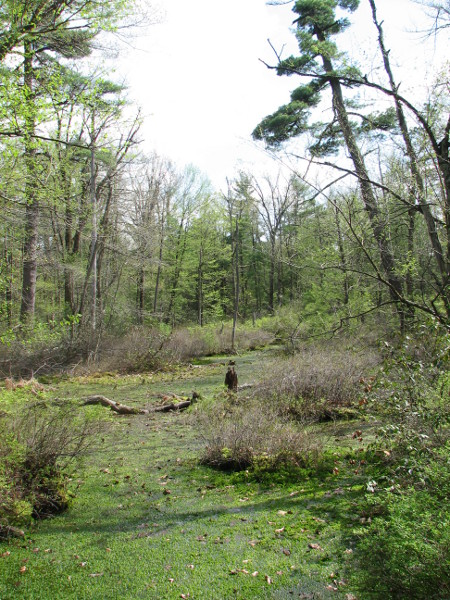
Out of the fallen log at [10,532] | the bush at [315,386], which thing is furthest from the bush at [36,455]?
the bush at [315,386]

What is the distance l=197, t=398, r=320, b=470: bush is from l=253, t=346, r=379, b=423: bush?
5.27 ft

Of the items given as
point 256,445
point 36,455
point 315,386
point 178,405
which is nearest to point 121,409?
point 178,405

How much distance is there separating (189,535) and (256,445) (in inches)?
73.5

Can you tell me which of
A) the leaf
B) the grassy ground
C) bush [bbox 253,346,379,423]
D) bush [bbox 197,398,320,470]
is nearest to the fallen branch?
bush [bbox 253,346,379,423]

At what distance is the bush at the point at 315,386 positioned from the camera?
7.75 m

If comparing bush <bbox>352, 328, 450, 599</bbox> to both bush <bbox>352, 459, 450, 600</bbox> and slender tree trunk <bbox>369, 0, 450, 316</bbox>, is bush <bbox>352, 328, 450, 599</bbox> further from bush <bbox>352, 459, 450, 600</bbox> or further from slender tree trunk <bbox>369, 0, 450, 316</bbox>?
slender tree trunk <bbox>369, 0, 450, 316</bbox>

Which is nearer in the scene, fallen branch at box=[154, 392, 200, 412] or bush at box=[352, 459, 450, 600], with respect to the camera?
bush at box=[352, 459, 450, 600]

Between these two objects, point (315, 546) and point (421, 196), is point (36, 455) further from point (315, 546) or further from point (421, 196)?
point (421, 196)

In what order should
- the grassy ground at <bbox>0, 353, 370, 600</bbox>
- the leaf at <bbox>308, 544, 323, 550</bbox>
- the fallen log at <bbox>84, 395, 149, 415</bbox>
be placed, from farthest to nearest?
the fallen log at <bbox>84, 395, 149, 415</bbox> < the leaf at <bbox>308, 544, 323, 550</bbox> < the grassy ground at <bbox>0, 353, 370, 600</bbox>

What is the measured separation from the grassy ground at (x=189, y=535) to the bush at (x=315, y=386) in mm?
1366

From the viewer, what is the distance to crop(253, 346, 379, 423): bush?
7.75m

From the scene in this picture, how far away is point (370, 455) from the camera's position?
5.49 metres

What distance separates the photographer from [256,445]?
18.8ft

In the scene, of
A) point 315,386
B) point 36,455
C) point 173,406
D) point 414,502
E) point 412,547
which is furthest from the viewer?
point 173,406
